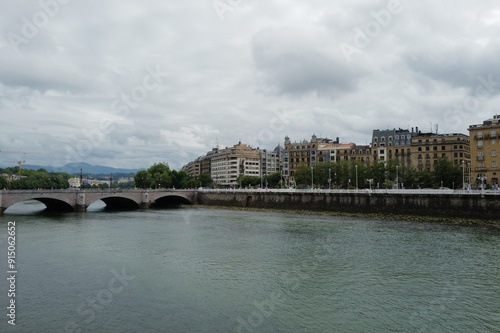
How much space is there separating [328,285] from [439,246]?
18618 millimetres

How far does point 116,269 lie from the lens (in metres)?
29.4

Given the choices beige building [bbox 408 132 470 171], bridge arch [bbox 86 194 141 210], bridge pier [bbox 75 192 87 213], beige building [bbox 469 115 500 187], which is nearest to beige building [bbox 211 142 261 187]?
bridge arch [bbox 86 194 141 210]

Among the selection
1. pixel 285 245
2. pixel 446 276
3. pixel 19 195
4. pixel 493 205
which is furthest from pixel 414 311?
pixel 19 195

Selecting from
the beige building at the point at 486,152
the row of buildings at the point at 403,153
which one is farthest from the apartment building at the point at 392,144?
the beige building at the point at 486,152

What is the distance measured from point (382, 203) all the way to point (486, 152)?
33.8 m

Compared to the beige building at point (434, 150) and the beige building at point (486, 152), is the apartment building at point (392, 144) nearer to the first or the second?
the beige building at point (434, 150)

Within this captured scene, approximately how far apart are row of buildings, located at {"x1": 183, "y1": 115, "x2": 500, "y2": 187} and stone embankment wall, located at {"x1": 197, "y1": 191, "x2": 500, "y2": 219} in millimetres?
17397

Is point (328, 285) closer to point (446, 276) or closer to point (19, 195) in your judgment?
point (446, 276)

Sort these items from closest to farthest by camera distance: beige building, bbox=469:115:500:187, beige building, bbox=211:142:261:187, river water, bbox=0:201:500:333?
river water, bbox=0:201:500:333 → beige building, bbox=469:115:500:187 → beige building, bbox=211:142:261:187

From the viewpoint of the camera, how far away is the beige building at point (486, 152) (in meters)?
84.2

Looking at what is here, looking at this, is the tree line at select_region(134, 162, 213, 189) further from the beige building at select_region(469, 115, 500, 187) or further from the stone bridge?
the beige building at select_region(469, 115, 500, 187)

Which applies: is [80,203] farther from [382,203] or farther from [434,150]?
[434,150]

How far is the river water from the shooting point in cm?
1933

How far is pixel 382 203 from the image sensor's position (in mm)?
70562
